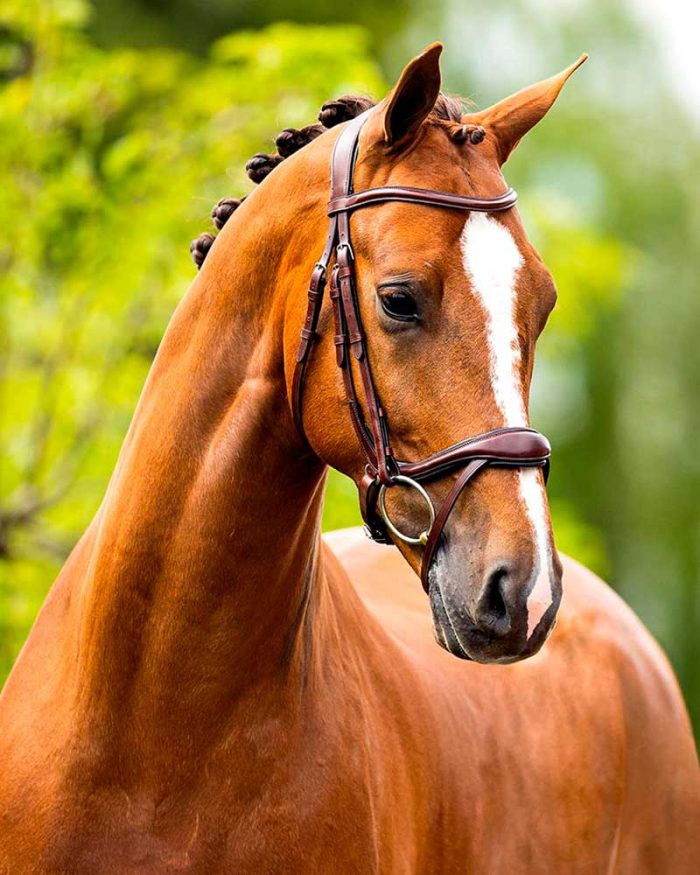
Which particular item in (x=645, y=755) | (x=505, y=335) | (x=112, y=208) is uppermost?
(x=112, y=208)

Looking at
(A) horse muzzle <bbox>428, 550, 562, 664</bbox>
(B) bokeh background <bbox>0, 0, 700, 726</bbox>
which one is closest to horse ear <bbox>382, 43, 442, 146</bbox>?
(A) horse muzzle <bbox>428, 550, 562, 664</bbox>

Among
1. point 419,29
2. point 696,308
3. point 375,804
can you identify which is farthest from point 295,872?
point 696,308

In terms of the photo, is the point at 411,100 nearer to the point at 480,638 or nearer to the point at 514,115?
the point at 514,115

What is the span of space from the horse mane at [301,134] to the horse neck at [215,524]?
0.25 m

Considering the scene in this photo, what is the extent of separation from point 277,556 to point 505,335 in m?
0.74

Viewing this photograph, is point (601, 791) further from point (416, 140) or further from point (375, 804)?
point (416, 140)

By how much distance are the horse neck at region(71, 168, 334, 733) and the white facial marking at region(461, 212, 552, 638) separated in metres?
0.40

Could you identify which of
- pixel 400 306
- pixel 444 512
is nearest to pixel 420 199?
pixel 400 306

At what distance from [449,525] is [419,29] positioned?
13212 millimetres

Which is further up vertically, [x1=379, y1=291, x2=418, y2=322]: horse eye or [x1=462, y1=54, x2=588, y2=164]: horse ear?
[x1=462, y1=54, x2=588, y2=164]: horse ear

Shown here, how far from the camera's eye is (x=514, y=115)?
3.00 metres

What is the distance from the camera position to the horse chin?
239 centimetres

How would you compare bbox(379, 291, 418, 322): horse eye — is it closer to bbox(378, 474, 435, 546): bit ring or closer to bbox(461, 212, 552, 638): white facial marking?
bbox(461, 212, 552, 638): white facial marking

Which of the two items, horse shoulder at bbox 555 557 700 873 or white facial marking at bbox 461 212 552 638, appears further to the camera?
horse shoulder at bbox 555 557 700 873
